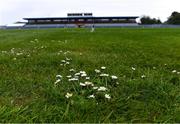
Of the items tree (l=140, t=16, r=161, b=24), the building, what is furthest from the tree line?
the building

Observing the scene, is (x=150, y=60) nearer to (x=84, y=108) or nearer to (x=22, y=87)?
(x=22, y=87)

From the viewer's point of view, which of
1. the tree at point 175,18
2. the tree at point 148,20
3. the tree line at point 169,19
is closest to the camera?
the tree at point 175,18

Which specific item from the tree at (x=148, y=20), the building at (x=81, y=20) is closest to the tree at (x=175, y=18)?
the tree at (x=148, y=20)

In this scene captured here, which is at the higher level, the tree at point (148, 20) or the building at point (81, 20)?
the building at point (81, 20)

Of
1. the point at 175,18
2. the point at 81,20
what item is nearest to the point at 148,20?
the point at 175,18

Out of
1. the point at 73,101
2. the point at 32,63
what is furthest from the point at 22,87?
the point at 32,63

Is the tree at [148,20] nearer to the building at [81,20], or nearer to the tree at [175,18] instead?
the tree at [175,18]

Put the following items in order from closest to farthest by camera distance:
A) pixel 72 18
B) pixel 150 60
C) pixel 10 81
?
pixel 10 81, pixel 150 60, pixel 72 18

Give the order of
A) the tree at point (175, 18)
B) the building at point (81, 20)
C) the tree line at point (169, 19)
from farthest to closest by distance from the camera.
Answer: the building at point (81, 20) < the tree line at point (169, 19) < the tree at point (175, 18)

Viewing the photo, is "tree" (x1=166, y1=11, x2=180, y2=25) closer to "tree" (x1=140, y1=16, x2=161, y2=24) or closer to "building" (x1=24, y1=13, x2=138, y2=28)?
"tree" (x1=140, y1=16, x2=161, y2=24)

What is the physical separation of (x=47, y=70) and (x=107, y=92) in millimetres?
2934

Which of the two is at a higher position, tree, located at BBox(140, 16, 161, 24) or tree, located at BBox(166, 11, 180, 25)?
tree, located at BBox(166, 11, 180, 25)

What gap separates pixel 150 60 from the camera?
12289 mm

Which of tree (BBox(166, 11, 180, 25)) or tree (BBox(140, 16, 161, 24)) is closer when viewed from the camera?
tree (BBox(166, 11, 180, 25))
